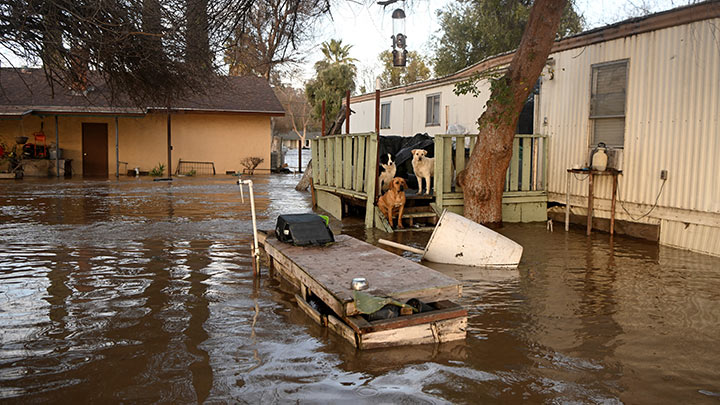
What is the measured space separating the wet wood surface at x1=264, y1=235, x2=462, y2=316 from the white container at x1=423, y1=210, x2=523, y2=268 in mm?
1423

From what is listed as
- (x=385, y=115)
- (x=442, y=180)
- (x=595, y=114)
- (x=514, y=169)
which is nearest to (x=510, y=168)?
(x=514, y=169)

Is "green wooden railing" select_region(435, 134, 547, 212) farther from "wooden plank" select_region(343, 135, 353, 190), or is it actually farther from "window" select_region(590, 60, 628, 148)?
"wooden plank" select_region(343, 135, 353, 190)

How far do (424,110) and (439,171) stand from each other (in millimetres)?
7447

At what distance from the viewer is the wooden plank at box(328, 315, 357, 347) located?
4930mm

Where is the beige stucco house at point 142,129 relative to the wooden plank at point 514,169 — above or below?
above

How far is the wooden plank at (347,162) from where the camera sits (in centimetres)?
1271

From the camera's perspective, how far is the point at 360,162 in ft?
39.4

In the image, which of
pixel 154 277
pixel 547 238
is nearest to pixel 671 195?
pixel 547 238

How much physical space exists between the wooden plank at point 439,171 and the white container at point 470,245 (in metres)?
3.33

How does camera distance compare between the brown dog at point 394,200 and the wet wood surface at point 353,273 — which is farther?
the brown dog at point 394,200

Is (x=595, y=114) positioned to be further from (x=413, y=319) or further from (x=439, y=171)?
(x=413, y=319)

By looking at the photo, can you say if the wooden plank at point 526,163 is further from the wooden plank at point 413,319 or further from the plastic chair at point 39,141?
the plastic chair at point 39,141

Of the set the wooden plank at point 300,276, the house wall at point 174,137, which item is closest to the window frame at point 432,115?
the wooden plank at point 300,276

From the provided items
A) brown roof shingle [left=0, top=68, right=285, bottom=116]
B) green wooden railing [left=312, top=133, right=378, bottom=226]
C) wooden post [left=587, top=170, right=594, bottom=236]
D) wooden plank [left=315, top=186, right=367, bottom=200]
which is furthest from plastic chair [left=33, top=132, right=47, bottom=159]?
wooden post [left=587, top=170, right=594, bottom=236]
